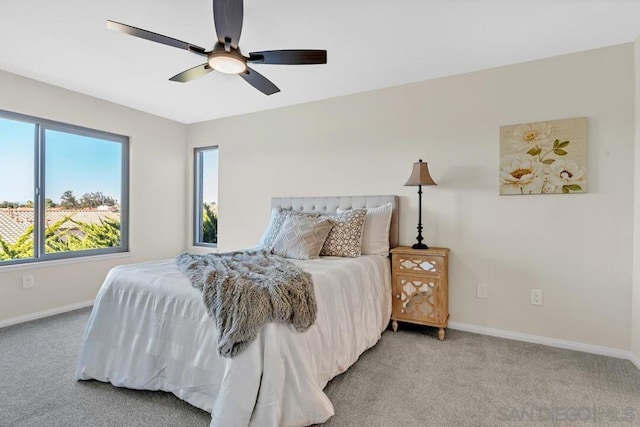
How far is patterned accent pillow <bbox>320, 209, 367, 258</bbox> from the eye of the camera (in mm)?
2797

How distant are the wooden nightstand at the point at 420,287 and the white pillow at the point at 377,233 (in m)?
0.13

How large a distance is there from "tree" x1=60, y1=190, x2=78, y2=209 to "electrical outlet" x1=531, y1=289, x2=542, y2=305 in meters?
4.83

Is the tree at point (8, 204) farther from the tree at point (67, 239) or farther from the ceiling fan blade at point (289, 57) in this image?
the ceiling fan blade at point (289, 57)

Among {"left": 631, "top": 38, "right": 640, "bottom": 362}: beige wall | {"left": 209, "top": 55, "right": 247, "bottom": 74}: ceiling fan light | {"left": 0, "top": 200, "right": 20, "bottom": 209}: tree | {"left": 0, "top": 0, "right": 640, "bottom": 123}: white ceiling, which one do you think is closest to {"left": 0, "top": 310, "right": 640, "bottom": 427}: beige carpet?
{"left": 631, "top": 38, "right": 640, "bottom": 362}: beige wall

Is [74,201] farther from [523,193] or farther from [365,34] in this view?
[523,193]

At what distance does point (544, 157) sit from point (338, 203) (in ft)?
6.28

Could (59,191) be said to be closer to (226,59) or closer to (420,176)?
(226,59)

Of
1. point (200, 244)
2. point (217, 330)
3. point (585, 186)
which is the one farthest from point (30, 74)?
point (585, 186)

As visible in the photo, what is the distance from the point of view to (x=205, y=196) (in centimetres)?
480

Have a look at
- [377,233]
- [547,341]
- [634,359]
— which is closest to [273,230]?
[377,233]

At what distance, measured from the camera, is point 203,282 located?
5.64 ft

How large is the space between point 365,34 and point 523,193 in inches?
73.7

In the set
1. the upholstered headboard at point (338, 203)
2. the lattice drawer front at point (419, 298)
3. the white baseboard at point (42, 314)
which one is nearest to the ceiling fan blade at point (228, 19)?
the upholstered headboard at point (338, 203)

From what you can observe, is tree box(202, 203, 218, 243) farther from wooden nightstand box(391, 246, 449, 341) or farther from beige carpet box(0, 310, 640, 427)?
wooden nightstand box(391, 246, 449, 341)
